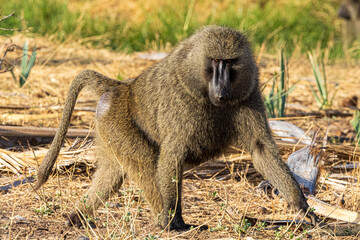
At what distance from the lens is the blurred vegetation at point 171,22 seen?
7465 mm

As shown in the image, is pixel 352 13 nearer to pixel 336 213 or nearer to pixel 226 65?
pixel 336 213

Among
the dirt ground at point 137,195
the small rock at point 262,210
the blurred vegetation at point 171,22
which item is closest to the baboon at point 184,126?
the dirt ground at point 137,195

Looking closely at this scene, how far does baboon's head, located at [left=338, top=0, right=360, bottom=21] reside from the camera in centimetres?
1102

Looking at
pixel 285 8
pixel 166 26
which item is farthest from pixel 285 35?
pixel 166 26

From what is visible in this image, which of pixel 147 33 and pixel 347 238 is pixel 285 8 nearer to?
pixel 147 33

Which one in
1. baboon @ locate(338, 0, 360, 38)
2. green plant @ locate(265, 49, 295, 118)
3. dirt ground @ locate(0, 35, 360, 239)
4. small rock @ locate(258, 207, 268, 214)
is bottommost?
small rock @ locate(258, 207, 268, 214)

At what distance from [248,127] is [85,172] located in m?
1.40

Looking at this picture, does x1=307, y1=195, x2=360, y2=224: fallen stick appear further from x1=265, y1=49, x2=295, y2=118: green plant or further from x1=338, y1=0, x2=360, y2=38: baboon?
x1=338, y1=0, x2=360, y2=38: baboon

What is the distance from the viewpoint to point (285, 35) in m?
9.46

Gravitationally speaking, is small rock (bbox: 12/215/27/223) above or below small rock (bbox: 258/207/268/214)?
above

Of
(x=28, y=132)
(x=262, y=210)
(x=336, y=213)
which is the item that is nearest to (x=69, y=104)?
(x=28, y=132)

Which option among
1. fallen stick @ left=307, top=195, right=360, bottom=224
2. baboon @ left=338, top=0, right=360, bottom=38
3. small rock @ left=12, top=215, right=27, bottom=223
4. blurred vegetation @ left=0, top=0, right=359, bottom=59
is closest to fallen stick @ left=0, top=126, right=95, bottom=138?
small rock @ left=12, top=215, right=27, bottom=223

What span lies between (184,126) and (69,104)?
28.3 inches

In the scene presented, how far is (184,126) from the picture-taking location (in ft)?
9.41
